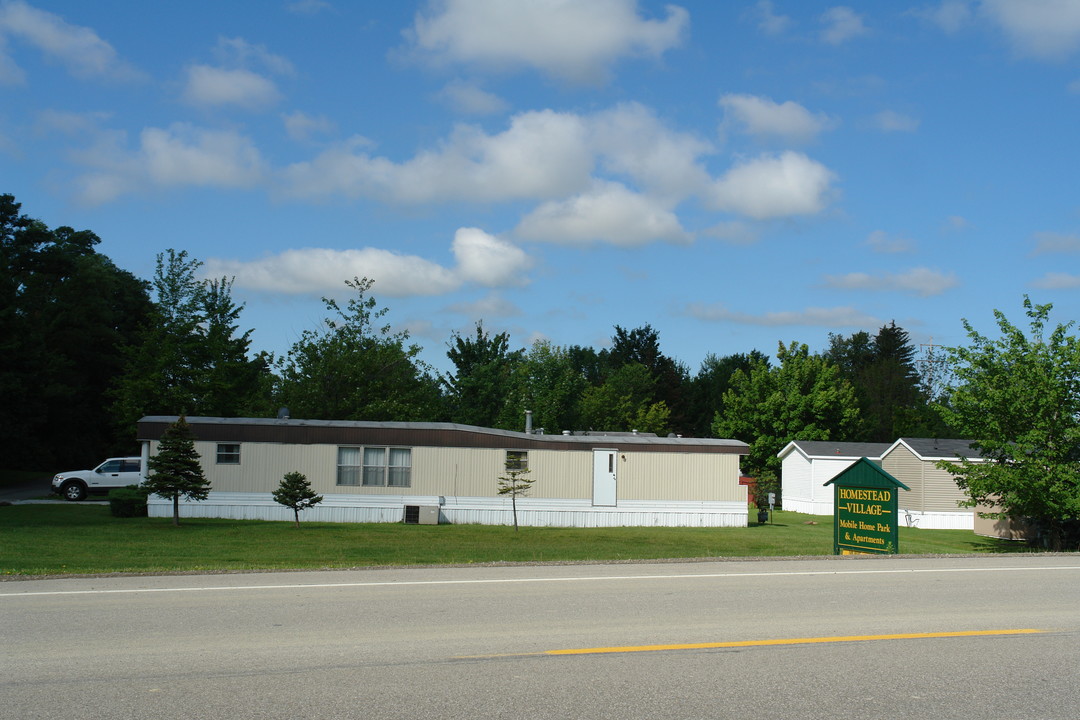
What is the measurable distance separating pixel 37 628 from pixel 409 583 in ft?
14.4

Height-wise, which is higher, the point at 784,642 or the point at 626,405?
the point at 626,405

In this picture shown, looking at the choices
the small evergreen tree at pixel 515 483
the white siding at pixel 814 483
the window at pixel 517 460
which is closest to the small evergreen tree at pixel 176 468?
the small evergreen tree at pixel 515 483

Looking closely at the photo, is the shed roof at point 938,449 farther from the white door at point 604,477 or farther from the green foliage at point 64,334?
the green foliage at point 64,334

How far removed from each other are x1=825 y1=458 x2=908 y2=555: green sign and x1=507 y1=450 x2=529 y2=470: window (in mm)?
12355

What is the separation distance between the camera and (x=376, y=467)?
2912 centimetres

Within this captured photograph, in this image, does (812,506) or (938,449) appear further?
(812,506)

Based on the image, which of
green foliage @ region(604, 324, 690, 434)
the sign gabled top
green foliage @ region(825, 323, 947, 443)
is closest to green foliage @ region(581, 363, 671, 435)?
green foliage @ region(604, 324, 690, 434)

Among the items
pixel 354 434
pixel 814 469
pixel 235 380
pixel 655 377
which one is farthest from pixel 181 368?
pixel 655 377

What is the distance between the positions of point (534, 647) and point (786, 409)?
5283cm

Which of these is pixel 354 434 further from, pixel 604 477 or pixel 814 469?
pixel 814 469

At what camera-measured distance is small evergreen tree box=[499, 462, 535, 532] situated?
92.5ft

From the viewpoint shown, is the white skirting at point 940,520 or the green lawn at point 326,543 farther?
the white skirting at point 940,520

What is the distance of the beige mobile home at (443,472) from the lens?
28.6m

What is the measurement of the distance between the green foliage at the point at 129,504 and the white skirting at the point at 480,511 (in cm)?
36
